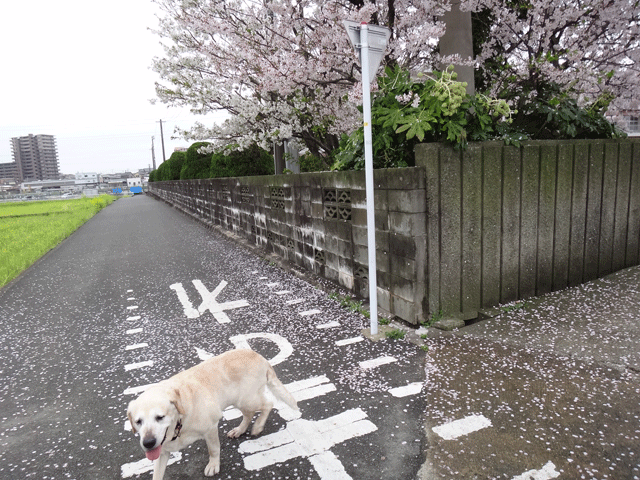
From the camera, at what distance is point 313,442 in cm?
257

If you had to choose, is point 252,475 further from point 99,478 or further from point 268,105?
point 268,105

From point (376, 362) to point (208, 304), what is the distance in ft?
9.62

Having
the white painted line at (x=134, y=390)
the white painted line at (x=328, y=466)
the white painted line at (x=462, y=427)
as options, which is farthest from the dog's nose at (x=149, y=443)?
the white painted line at (x=462, y=427)

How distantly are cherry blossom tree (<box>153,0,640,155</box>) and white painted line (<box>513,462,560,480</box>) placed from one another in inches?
190

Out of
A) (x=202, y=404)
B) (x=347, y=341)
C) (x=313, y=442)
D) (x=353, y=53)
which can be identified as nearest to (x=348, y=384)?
(x=313, y=442)

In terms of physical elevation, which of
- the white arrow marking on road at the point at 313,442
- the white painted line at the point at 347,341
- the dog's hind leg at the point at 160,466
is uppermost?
the dog's hind leg at the point at 160,466

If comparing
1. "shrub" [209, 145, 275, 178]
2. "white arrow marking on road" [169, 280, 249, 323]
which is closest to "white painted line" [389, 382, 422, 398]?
"white arrow marking on road" [169, 280, 249, 323]

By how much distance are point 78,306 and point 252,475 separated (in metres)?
4.81

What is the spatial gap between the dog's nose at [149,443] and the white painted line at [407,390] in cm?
177

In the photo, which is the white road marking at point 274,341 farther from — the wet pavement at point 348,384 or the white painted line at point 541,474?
the white painted line at point 541,474

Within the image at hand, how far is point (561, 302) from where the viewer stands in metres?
4.49

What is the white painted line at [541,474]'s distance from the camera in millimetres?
2129

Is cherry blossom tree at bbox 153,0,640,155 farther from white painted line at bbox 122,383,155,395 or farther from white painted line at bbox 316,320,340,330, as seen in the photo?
white painted line at bbox 122,383,155,395

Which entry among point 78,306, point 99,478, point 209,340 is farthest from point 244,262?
point 99,478
